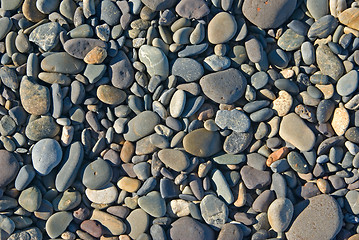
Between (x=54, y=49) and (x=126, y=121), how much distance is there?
551 millimetres

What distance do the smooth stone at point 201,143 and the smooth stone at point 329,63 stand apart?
68 centimetres

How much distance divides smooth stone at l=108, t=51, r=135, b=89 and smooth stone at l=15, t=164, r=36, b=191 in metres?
0.62

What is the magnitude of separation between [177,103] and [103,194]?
0.62 m

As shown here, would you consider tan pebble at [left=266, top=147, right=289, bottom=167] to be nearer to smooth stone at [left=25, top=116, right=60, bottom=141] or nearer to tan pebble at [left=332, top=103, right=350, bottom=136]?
tan pebble at [left=332, top=103, right=350, bottom=136]

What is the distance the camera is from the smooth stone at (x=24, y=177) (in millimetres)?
1831

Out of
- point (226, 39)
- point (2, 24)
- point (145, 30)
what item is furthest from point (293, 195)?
point (2, 24)

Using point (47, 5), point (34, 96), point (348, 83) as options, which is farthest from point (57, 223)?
point (348, 83)

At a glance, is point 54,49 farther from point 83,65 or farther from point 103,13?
point 103,13

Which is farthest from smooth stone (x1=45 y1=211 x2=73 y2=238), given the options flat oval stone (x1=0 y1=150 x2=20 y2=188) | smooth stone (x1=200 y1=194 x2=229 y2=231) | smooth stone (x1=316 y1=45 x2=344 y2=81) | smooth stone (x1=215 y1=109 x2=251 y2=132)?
smooth stone (x1=316 y1=45 x2=344 y2=81)

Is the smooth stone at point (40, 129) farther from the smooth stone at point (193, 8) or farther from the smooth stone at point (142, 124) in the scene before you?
the smooth stone at point (193, 8)

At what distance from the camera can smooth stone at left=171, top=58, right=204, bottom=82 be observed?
189cm

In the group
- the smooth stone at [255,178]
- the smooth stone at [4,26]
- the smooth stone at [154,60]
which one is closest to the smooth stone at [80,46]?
the smooth stone at [154,60]

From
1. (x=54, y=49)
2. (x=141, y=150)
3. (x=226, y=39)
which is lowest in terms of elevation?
(x=141, y=150)

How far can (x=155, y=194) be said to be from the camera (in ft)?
6.14
